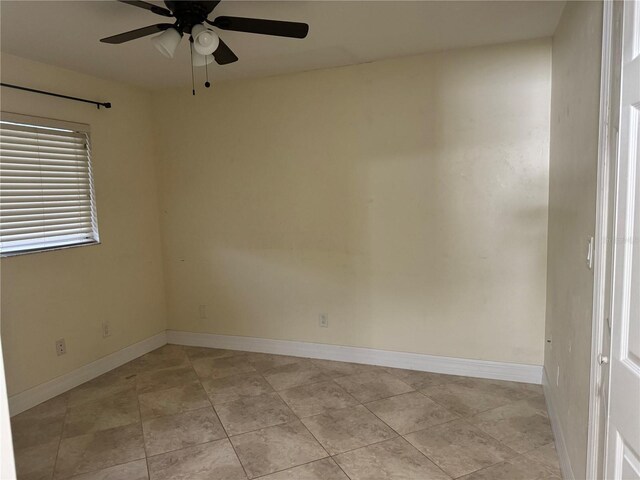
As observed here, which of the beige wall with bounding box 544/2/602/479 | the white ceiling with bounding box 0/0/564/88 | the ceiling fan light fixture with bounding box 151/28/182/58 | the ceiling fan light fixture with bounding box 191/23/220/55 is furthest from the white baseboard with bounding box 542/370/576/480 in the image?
the ceiling fan light fixture with bounding box 151/28/182/58

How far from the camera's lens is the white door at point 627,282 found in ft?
3.86

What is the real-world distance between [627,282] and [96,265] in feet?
11.9

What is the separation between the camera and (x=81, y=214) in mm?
3418

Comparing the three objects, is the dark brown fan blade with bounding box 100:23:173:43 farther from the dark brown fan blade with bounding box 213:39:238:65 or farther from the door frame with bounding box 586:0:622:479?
the door frame with bounding box 586:0:622:479

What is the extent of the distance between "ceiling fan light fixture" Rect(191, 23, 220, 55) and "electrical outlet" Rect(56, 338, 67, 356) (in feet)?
8.21

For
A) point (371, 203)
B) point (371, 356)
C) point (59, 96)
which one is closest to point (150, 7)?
point (59, 96)

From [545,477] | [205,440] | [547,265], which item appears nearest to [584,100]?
[547,265]

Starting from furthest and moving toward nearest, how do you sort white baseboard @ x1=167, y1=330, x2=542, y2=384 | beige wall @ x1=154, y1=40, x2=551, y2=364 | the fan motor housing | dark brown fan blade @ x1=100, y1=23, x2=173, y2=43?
white baseboard @ x1=167, y1=330, x2=542, y2=384, beige wall @ x1=154, y1=40, x2=551, y2=364, dark brown fan blade @ x1=100, y1=23, x2=173, y2=43, the fan motor housing

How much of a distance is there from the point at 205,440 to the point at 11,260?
181 cm

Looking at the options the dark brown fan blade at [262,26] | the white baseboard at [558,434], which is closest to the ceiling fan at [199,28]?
the dark brown fan blade at [262,26]

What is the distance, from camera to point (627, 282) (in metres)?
1.24

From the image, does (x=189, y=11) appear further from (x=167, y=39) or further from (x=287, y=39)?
(x=287, y=39)

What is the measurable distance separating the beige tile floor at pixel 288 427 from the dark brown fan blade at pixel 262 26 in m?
2.23

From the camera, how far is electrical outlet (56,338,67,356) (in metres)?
3.22
